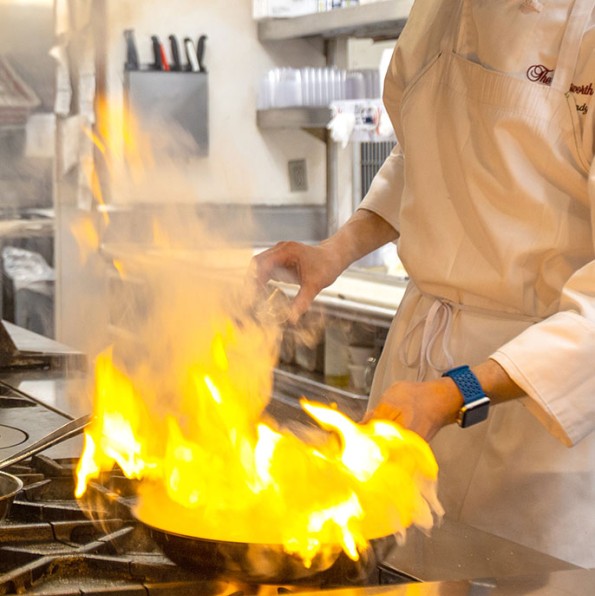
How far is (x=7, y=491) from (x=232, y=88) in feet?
12.0

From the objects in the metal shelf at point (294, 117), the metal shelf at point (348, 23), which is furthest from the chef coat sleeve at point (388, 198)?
the metal shelf at point (294, 117)

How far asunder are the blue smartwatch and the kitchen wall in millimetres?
3562

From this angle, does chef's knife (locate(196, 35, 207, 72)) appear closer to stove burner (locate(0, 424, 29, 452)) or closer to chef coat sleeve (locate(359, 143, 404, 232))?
chef coat sleeve (locate(359, 143, 404, 232))

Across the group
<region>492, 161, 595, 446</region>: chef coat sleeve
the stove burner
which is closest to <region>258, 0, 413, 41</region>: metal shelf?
the stove burner

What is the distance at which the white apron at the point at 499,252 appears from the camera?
1496 mm

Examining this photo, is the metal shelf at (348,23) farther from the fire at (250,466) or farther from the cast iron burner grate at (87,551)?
the cast iron burner grate at (87,551)

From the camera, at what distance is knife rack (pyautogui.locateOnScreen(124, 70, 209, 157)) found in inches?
179

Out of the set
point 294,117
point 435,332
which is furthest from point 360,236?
point 294,117

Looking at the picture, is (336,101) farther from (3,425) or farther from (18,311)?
(3,425)

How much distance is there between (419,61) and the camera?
1723mm

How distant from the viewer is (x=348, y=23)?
3926 mm

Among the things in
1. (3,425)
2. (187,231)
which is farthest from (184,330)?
(187,231)

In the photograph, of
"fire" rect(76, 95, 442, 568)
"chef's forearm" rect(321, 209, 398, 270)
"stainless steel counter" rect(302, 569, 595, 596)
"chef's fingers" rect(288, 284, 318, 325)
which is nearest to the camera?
"stainless steel counter" rect(302, 569, 595, 596)

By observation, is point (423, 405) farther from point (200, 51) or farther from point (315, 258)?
point (200, 51)
